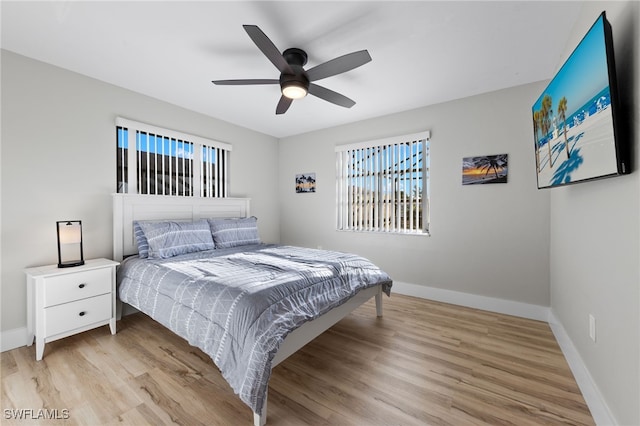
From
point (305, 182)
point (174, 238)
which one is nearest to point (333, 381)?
point (174, 238)

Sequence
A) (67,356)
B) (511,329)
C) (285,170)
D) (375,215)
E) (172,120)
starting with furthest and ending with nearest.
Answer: (285,170)
(375,215)
(172,120)
(511,329)
(67,356)

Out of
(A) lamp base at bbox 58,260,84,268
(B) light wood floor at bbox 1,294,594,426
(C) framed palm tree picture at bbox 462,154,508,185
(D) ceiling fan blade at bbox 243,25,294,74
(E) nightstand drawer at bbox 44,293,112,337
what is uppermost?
(D) ceiling fan blade at bbox 243,25,294,74

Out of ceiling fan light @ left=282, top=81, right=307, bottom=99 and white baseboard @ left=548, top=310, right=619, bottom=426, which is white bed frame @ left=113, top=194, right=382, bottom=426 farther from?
ceiling fan light @ left=282, top=81, right=307, bottom=99

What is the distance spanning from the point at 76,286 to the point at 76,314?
0.24m

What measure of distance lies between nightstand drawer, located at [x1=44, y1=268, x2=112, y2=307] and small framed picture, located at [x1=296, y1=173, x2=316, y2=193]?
297 centimetres

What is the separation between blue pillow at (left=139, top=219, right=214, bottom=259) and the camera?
106 inches

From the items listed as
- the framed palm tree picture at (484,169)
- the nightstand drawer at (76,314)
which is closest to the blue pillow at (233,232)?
the nightstand drawer at (76,314)

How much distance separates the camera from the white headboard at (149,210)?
282cm

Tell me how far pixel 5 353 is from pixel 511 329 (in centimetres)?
455

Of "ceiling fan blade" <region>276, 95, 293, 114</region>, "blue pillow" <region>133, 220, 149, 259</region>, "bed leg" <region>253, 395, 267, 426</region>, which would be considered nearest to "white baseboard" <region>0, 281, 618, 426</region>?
"blue pillow" <region>133, 220, 149, 259</region>

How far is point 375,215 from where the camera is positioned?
399 centimetres

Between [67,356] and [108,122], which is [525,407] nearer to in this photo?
[67,356]

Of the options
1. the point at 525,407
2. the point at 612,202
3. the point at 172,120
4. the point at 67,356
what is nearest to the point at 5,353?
the point at 67,356

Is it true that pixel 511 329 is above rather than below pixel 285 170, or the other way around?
below
